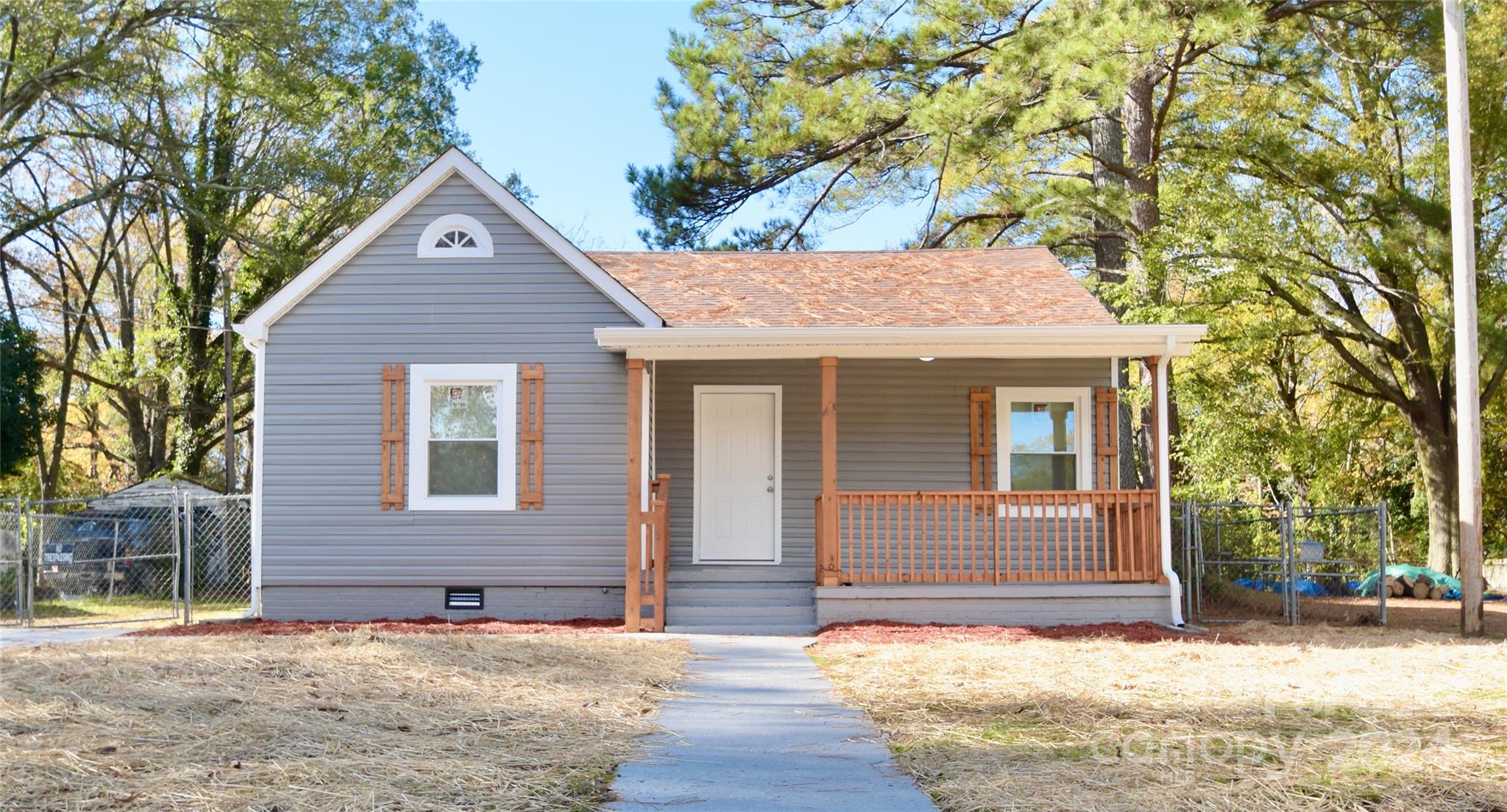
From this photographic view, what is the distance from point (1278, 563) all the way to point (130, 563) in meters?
15.0

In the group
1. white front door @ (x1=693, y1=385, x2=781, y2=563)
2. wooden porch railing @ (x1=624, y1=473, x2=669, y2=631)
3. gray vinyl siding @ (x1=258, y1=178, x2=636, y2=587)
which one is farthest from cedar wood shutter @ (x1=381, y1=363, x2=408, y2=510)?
white front door @ (x1=693, y1=385, x2=781, y2=563)

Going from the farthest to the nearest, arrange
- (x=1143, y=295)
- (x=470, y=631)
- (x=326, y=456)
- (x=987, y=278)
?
(x=1143, y=295), (x=987, y=278), (x=326, y=456), (x=470, y=631)

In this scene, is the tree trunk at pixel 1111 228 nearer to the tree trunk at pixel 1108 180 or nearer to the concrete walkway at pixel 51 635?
the tree trunk at pixel 1108 180

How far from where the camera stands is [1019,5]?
17.5 meters

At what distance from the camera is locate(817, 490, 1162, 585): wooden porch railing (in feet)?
37.6

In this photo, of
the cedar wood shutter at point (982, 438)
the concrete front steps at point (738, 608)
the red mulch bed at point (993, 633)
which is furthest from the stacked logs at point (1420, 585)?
the concrete front steps at point (738, 608)

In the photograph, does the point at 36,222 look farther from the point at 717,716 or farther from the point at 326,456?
the point at 717,716

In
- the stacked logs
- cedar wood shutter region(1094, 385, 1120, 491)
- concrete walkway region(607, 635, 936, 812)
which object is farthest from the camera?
the stacked logs

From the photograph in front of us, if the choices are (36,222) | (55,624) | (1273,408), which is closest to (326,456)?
(55,624)

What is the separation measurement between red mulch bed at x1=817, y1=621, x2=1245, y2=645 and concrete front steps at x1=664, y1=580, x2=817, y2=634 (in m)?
0.50

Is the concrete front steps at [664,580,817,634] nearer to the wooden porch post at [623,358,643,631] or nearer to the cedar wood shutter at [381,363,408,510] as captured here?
the wooden porch post at [623,358,643,631]

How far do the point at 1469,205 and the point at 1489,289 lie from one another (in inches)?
207

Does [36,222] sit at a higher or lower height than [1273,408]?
higher

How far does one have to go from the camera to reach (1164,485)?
38.1 ft
